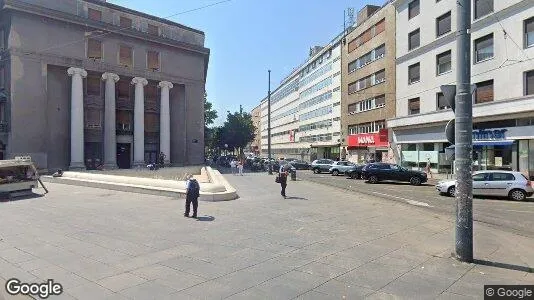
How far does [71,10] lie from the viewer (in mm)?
37500

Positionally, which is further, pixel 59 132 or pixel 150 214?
pixel 59 132

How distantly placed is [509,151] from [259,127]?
374 feet

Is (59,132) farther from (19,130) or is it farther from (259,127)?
(259,127)

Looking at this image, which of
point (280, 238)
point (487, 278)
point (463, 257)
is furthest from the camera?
point (280, 238)

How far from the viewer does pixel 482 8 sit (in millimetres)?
26672

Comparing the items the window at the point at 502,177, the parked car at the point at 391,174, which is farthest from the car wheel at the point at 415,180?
the window at the point at 502,177

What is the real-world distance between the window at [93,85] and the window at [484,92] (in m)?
34.9

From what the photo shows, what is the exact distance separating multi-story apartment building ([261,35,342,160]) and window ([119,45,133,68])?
28.6m

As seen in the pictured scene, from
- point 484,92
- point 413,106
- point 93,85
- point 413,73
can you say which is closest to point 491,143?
point 484,92

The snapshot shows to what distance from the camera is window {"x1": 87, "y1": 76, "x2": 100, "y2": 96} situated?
3912 centimetres

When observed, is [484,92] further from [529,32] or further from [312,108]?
[312,108]

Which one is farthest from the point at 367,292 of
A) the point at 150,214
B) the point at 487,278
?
the point at 150,214

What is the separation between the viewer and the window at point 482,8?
2612 cm

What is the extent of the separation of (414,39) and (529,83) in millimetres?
12762
